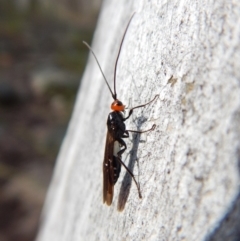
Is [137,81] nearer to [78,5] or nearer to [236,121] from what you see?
[236,121]

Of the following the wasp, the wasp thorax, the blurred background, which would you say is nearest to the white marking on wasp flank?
the wasp

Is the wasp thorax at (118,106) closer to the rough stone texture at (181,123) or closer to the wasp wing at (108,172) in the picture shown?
the rough stone texture at (181,123)

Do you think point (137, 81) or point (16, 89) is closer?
point (137, 81)

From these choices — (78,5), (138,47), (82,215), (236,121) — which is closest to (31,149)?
(82,215)

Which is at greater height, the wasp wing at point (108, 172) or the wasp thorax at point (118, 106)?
the wasp thorax at point (118, 106)

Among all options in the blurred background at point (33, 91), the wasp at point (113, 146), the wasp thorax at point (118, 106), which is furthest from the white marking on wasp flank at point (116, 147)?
the blurred background at point (33, 91)

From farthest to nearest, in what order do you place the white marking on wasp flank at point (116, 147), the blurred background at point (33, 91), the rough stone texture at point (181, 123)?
the blurred background at point (33, 91) < the white marking on wasp flank at point (116, 147) < the rough stone texture at point (181, 123)

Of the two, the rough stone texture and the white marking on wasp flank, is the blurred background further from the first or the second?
the rough stone texture
